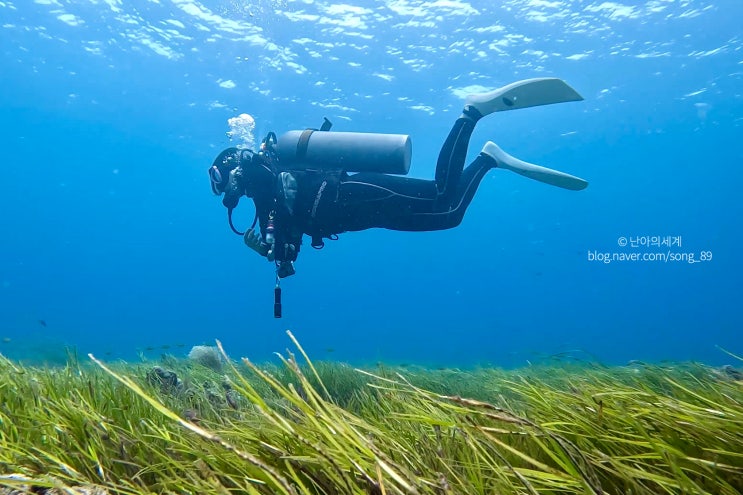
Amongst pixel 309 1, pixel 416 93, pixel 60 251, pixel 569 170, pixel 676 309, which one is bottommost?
pixel 676 309

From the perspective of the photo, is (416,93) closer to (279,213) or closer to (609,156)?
(279,213)

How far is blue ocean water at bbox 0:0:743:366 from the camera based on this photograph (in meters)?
19.8

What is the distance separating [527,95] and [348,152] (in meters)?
2.87

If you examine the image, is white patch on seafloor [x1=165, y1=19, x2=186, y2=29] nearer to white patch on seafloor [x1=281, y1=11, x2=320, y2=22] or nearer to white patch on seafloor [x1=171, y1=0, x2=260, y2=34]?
white patch on seafloor [x1=171, y1=0, x2=260, y2=34]

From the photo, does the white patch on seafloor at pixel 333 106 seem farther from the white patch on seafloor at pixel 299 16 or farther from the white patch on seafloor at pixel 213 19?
the white patch on seafloor at pixel 299 16

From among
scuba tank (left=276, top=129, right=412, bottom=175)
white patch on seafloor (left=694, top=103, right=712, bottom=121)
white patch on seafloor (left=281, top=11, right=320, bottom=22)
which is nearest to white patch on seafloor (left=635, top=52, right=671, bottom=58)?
white patch on seafloor (left=694, top=103, right=712, bottom=121)

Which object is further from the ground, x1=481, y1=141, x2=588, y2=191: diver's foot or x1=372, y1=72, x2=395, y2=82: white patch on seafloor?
x1=372, y1=72, x2=395, y2=82: white patch on seafloor

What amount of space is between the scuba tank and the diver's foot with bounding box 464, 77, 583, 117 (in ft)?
4.49

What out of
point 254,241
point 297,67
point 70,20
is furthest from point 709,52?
point 70,20

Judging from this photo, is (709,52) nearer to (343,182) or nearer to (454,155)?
(454,155)

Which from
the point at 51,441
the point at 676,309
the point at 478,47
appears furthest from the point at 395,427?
the point at 676,309

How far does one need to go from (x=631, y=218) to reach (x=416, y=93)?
178 feet

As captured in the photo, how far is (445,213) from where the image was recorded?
6.28m

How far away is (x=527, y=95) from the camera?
236 inches
